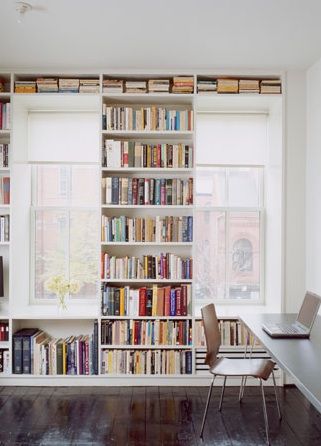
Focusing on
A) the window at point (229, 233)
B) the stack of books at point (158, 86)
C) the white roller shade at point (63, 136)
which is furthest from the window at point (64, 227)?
the window at point (229, 233)

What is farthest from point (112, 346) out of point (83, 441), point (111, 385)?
point (83, 441)

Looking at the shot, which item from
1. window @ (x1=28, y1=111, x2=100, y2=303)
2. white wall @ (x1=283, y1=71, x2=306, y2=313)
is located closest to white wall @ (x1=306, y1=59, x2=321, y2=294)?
white wall @ (x1=283, y1=71, x2=306, y2=313)

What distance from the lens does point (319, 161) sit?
4.18m

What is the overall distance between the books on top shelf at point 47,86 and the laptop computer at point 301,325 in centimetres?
283

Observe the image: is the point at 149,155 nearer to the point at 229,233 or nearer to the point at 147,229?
the point at 147,229

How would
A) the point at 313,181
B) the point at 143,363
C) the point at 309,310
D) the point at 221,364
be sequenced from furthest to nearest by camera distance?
the point at 143,363
the point at 313,181
the point at 221,364
the point at 309,310

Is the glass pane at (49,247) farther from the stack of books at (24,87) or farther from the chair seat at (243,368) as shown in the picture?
the chair seat at (243,368)

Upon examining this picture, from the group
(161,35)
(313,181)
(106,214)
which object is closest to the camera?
(161,35)

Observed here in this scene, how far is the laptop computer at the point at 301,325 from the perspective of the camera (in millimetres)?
3057

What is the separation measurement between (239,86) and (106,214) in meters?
1.75

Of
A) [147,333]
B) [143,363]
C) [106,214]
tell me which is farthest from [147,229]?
[143,363]

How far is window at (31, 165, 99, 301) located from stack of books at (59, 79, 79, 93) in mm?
865

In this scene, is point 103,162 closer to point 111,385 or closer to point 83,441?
point 111,385

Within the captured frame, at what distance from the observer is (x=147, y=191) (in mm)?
4520
